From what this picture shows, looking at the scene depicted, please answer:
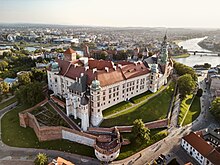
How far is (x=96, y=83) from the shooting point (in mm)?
52000

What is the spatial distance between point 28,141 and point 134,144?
28152 millimetres

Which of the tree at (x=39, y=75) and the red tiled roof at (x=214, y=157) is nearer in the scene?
the red tiled roof at (x=214, y=157)

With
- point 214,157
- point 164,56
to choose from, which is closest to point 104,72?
point 164,56

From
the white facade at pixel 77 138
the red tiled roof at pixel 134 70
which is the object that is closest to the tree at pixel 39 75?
the white facade at pixel 77 138

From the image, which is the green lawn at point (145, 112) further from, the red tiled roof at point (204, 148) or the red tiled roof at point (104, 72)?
the red tiled roof at point (204, 148)

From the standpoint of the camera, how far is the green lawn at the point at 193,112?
63931 millimetres

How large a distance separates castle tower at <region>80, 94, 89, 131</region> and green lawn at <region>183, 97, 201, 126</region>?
30.9 meters

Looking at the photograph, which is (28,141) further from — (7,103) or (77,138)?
(7,103)

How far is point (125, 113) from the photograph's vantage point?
191 feet

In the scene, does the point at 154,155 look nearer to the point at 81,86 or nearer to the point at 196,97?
the point at 81,86

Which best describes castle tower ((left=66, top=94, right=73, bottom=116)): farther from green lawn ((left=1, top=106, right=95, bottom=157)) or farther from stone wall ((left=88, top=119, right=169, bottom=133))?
stone wall ((left=88, top=119, right=169, bottom=133))

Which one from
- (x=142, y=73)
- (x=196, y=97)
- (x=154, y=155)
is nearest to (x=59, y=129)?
(x=154, y=155)

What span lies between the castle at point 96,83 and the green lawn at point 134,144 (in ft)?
31.9

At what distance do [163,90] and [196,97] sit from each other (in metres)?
15.9
